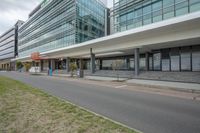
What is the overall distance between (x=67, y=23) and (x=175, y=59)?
3112 centimetres

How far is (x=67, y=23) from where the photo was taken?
44.1 metres

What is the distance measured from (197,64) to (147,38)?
7.56m

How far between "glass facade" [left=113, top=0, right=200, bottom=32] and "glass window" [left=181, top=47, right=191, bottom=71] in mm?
5158

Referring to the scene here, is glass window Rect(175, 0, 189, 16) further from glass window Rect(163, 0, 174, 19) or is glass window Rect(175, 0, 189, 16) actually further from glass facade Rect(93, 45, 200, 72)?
glass facade Rect(93, 45, 200, 72)

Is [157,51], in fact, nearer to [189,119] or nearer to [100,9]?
[189,119]

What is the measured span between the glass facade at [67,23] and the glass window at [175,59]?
81.9 ft

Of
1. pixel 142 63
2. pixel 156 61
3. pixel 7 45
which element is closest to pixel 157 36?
pixel 156 61

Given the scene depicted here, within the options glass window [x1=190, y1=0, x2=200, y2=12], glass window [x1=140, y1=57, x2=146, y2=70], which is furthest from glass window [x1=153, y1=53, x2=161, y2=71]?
glass window [x1=190, y1=0, x2=200, y2=12]

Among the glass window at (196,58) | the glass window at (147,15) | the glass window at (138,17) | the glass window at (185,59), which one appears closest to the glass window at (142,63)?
the glass window at (138,17)

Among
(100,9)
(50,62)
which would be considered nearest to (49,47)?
(50,62)

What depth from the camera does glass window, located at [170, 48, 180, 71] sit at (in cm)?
2328

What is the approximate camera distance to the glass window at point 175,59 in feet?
76.4

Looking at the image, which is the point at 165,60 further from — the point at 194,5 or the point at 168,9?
the point at 194,5

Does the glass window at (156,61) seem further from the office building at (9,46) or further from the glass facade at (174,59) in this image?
the office building at (9,46)
